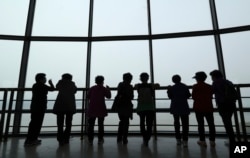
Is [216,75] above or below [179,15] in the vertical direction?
below

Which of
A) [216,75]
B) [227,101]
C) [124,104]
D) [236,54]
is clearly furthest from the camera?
[236,54]

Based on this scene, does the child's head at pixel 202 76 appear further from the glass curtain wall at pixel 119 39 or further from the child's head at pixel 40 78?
the child's head at pixel 40 78

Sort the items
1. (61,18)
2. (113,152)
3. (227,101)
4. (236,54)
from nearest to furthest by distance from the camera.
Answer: (113,152) → (227,101) → (236,54) → (61,18)

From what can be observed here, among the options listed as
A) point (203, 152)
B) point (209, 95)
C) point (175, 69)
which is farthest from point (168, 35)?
point (203, 152)

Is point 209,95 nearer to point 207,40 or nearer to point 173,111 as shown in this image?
point 173,111

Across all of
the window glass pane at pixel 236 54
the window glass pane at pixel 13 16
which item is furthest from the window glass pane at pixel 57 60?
the window glass pane at pixel 236 54

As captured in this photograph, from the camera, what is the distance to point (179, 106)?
2854 mm

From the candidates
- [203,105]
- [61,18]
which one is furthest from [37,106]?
[203,105]

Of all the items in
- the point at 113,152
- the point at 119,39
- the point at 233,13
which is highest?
the point at 233,13

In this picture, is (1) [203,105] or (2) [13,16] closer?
(1) [203,105]

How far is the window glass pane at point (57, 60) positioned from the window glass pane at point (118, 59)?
280 mm

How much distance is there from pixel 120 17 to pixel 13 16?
2.48 meters

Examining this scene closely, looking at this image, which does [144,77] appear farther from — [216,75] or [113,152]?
[113,152]

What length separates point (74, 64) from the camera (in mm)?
4156
